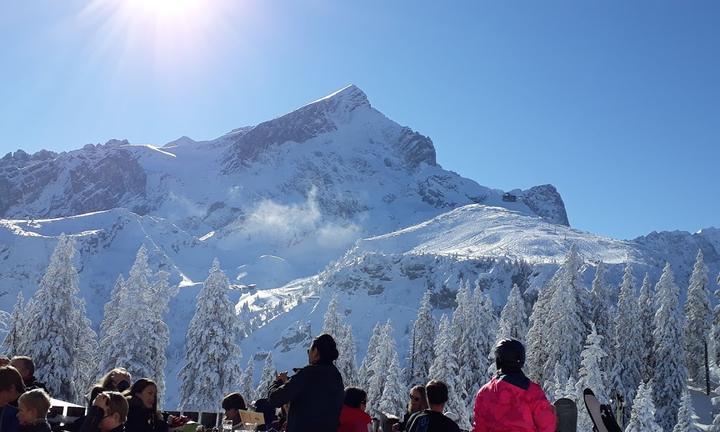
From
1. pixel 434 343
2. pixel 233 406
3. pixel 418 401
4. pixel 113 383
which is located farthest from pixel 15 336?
pixel 418 401

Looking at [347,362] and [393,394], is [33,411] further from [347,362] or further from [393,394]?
[347,362]

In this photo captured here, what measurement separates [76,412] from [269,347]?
191531 millimetres

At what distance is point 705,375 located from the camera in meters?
57.8

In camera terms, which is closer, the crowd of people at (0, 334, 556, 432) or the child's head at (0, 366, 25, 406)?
the crowd of people at (0, 334, 556, 432)

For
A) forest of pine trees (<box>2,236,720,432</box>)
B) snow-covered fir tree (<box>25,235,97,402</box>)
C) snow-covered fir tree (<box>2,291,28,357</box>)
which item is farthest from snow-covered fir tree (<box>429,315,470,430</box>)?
snow-covered fir tree (<box>2,291,28,357</box>)

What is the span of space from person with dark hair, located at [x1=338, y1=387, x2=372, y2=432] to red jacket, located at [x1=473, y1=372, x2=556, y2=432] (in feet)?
7.74

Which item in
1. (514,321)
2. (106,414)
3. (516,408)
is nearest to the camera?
(516,408)

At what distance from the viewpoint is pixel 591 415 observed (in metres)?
6.13

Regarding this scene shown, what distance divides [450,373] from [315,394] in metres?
33.8

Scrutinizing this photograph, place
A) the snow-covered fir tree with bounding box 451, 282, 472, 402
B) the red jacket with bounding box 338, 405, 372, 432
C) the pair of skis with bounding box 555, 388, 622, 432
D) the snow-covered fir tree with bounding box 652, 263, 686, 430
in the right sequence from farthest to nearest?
the snow-covered fir tree with bounding box 652, 263, 686, 430
the snow-covered fir tree with bounding box 451, 282, 472, 402
the red jacket with bounding box 338, 405, 372, 432
the pair of skis with bounding box 555, 388, 622, 432

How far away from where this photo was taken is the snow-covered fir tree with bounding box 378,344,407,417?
44469 mm

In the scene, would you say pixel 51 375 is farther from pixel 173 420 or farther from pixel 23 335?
pixel 173 420

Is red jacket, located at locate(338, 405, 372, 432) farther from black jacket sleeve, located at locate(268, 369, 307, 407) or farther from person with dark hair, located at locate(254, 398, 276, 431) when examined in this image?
person with dark hair, located at locate(254, 398, 276, 431)

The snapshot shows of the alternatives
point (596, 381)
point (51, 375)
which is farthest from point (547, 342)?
point (51, 375)
